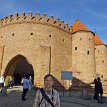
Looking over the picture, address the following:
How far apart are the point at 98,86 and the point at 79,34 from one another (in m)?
15.9

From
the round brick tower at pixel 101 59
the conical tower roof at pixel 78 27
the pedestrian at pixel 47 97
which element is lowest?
the pedestrian at pixel 47 97

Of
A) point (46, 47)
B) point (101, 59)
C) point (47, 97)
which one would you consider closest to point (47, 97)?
point (47, 97)

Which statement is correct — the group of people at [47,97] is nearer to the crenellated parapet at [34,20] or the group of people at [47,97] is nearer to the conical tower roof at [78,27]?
the crenellated parapet at [34,20]

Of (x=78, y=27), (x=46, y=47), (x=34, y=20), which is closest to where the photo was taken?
(x=46, y=47)

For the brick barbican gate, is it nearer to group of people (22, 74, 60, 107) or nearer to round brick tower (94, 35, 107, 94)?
round brick tower (94, 35, 107, 94)

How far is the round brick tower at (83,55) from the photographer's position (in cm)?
2687

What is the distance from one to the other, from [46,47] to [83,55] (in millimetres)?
4733

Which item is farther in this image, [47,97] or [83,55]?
[83,55]

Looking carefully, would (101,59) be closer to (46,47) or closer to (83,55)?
(83,55)

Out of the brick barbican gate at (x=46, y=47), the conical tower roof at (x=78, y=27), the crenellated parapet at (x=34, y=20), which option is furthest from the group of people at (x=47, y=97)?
the conical tower roof at (x=78, y=27)

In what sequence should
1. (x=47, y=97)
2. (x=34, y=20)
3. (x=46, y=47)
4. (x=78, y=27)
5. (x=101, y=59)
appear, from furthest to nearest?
(x=101, y=59)
(x=78, y=27)
(x=34, y=20)
(x=46, y=47)
(x=47, y=97)

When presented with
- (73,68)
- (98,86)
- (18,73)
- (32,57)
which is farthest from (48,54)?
(98,86)

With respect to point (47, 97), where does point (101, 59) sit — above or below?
above

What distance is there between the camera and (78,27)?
99.0 ft
